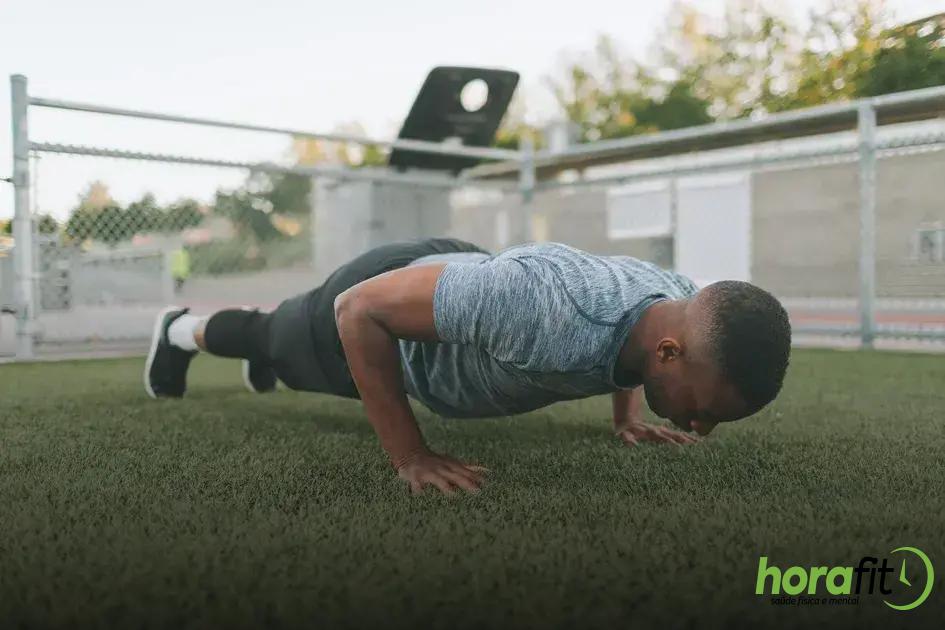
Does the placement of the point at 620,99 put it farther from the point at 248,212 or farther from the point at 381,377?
→ the point at 381,377

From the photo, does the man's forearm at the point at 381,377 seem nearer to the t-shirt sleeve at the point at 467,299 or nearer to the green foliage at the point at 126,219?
the t-shirt sleeve at the point at 467,299

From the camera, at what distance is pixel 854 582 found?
1180mm

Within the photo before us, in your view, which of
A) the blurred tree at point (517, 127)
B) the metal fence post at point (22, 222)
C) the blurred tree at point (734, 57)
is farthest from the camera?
the blurred tree at point (517, 127)

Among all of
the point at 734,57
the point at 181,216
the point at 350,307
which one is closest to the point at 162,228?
the point at 181,216

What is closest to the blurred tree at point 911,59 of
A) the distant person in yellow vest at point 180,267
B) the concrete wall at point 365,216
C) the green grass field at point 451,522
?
the concrete wall at point 365,216

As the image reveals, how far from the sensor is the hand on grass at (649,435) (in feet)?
7.36

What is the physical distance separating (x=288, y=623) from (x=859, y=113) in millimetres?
5036

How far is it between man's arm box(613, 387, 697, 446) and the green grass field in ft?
0.21

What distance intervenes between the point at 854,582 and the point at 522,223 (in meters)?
5.39

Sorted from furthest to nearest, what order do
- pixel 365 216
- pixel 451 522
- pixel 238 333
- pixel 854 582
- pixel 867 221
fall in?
pixel 365 216
pixel 867 221
pixel 238 333
pixel 451 522
pixel 854 582

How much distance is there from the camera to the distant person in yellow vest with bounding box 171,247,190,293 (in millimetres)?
5465

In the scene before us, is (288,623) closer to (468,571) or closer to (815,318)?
(468,571)

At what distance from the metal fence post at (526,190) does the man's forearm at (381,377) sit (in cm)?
457

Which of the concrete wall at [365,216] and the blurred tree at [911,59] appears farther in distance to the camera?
the concrete wall at [365,216]
